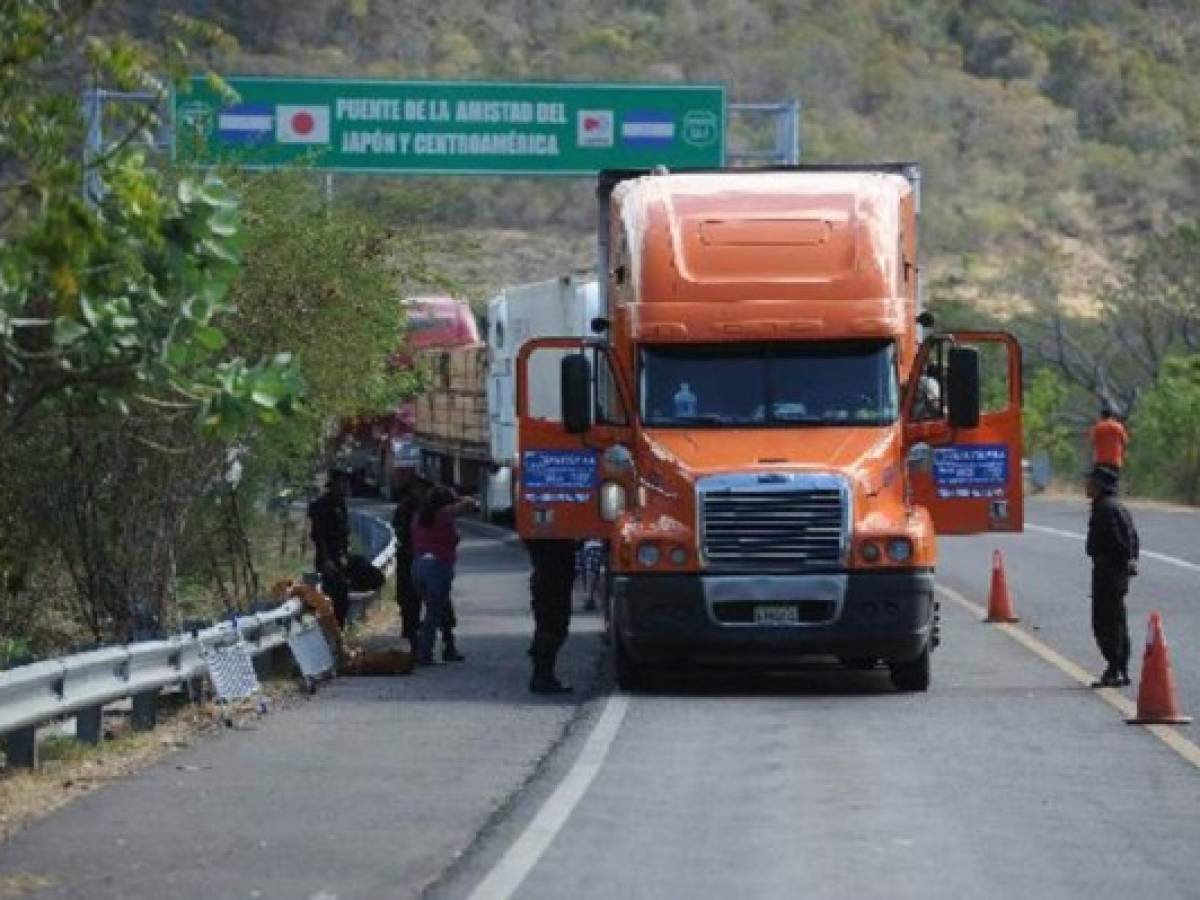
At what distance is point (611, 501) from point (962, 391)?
281cm

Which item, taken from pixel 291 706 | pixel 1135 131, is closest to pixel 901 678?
pixel 291 706

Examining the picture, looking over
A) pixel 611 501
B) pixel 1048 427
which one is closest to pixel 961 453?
pixel 611 501

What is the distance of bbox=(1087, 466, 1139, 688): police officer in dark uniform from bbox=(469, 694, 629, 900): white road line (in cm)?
392

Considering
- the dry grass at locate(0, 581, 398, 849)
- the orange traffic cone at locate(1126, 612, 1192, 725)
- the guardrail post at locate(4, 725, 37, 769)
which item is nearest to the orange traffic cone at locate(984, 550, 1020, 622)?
the dry grass at locate(0, 581, 398, 849)

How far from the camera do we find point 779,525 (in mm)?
22078

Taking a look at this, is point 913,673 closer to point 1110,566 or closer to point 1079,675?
point 1110,566

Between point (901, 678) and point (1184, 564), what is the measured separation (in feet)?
51.0

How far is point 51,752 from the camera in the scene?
60.7ft

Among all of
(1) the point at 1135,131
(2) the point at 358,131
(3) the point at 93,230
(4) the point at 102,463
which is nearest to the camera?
(3) the point at 93,230

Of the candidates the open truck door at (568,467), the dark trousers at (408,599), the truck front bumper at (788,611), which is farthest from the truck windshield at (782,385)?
the dark trousers at (408,599)

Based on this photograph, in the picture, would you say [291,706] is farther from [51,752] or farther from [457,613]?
[457,613]

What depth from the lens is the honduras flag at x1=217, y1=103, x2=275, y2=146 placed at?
4253cm

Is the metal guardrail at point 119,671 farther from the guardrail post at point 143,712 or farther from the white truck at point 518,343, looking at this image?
the white truck at point 518,343

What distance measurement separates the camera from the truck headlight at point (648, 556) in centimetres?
2209
